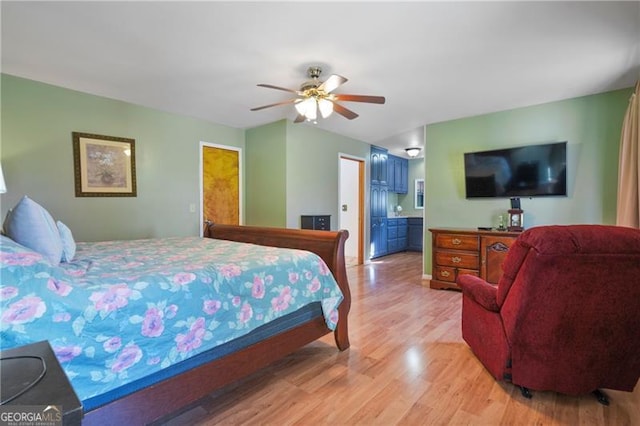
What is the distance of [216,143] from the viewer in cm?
460

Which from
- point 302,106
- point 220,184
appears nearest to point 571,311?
point 302,106

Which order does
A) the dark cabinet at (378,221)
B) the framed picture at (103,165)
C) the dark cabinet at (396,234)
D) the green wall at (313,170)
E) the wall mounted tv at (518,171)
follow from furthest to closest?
the dark cabinet at (396,234)
the dark cabinet at (378,221)
the green wall at (313,170)
the wall mounted tv at (518,171)
the framed picture at (103,165)

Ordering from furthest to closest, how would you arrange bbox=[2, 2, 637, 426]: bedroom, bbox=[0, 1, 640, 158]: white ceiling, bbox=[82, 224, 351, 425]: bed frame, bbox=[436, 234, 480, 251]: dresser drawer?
bbox=[436, 234, 480, 251]: dresser drawer, bbox=[2, 2, 637, 426]: bedroom, bbox=[0, 1, 640, 158]: white ceiling, bbox=[82, 224, 351, 425]: bed frame

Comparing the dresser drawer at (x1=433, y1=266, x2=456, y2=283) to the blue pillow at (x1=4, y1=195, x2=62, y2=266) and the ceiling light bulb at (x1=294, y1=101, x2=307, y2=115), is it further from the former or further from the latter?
the blue pillow at (x1=4, y1=195, x2=62, y2=266)

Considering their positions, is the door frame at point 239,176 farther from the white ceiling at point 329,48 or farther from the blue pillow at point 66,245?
the blue pillow at point 66,245

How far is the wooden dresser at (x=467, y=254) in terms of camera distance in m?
3.60

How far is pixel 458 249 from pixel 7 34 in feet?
16.0

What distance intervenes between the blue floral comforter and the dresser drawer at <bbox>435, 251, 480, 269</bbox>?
8.46 feet

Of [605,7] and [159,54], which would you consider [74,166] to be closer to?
[159,54]

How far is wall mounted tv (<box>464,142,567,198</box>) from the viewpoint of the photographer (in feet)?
11.8

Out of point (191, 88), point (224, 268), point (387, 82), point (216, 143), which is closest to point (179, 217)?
point (216, 143)

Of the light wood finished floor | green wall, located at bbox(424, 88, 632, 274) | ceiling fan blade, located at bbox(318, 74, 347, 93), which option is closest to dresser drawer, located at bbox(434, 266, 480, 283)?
green wall, located at bbox(424, 88, 632, 274)

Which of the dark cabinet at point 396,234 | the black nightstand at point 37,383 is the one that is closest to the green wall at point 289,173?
the dark cabinet at point 396,234

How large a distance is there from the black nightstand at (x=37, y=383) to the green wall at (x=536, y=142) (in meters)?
4.54
